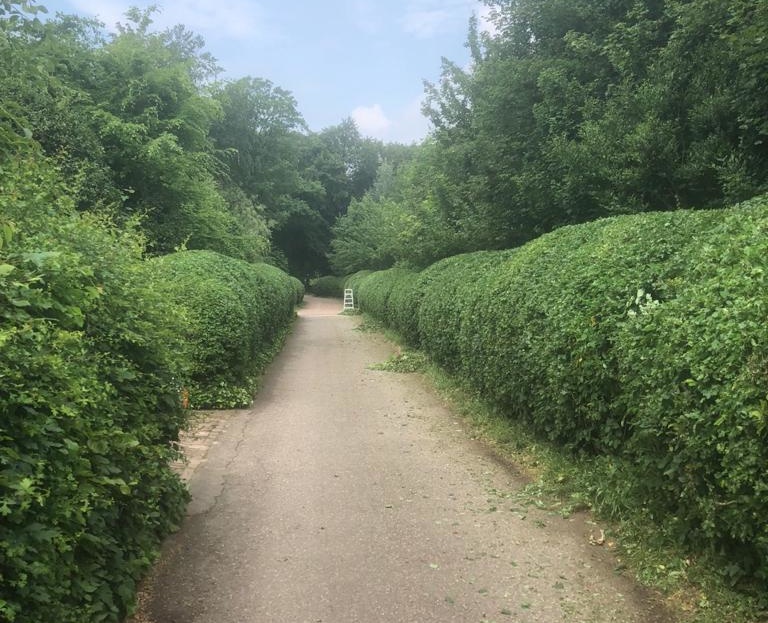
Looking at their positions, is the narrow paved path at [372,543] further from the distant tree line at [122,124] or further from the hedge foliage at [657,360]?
the distant tree line at [122,124]

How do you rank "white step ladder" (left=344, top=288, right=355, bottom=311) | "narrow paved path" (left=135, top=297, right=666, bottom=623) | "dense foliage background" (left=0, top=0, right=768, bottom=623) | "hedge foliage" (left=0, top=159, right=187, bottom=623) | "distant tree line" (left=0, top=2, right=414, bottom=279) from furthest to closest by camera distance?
"white step ladder" (left=344, top=288, right=355, bottom=311) < "distant tree line" (left=0, top=2, right=414, bottom=279) < "narrow paved path" (left=135, top=297, right=666, bottom=623) < "dense foliage background" (left=0, top=0, right=768, bottom=623) < "hedge foliage" (left=0, top=159, right=187, bottom=623)

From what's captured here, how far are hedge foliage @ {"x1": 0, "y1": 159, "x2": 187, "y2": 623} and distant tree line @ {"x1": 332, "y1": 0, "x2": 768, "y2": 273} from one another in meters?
6.26

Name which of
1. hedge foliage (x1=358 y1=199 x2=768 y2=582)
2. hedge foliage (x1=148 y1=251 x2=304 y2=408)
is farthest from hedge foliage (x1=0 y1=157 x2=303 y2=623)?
hedge foliage (x1=148 y1=251 x2=304 y2=408)

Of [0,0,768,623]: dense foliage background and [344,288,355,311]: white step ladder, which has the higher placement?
[0,0,768,623]: dense foliage background

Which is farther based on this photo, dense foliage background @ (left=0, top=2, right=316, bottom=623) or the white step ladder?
the white step ladder

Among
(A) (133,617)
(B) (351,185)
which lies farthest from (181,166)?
(B) (351,185)

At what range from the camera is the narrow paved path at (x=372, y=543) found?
10.8 ft

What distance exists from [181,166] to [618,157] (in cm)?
1031

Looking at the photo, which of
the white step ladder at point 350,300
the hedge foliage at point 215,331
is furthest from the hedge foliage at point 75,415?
the white step ladder at point 350,300

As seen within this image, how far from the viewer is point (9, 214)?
3344 millimetres

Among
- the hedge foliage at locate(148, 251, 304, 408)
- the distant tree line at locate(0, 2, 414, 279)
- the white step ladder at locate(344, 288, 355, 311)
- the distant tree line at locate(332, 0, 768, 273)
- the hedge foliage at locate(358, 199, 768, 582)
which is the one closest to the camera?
the hedge foliage at locate(358, 199, 768, 582)

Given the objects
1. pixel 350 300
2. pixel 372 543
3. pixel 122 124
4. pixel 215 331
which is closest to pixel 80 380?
pixel 372 543

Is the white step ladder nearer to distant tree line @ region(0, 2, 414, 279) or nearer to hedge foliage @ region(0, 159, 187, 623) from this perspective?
distant tree line @ region(0, 2, 414, 279)

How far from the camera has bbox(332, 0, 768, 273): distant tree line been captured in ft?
22.5
